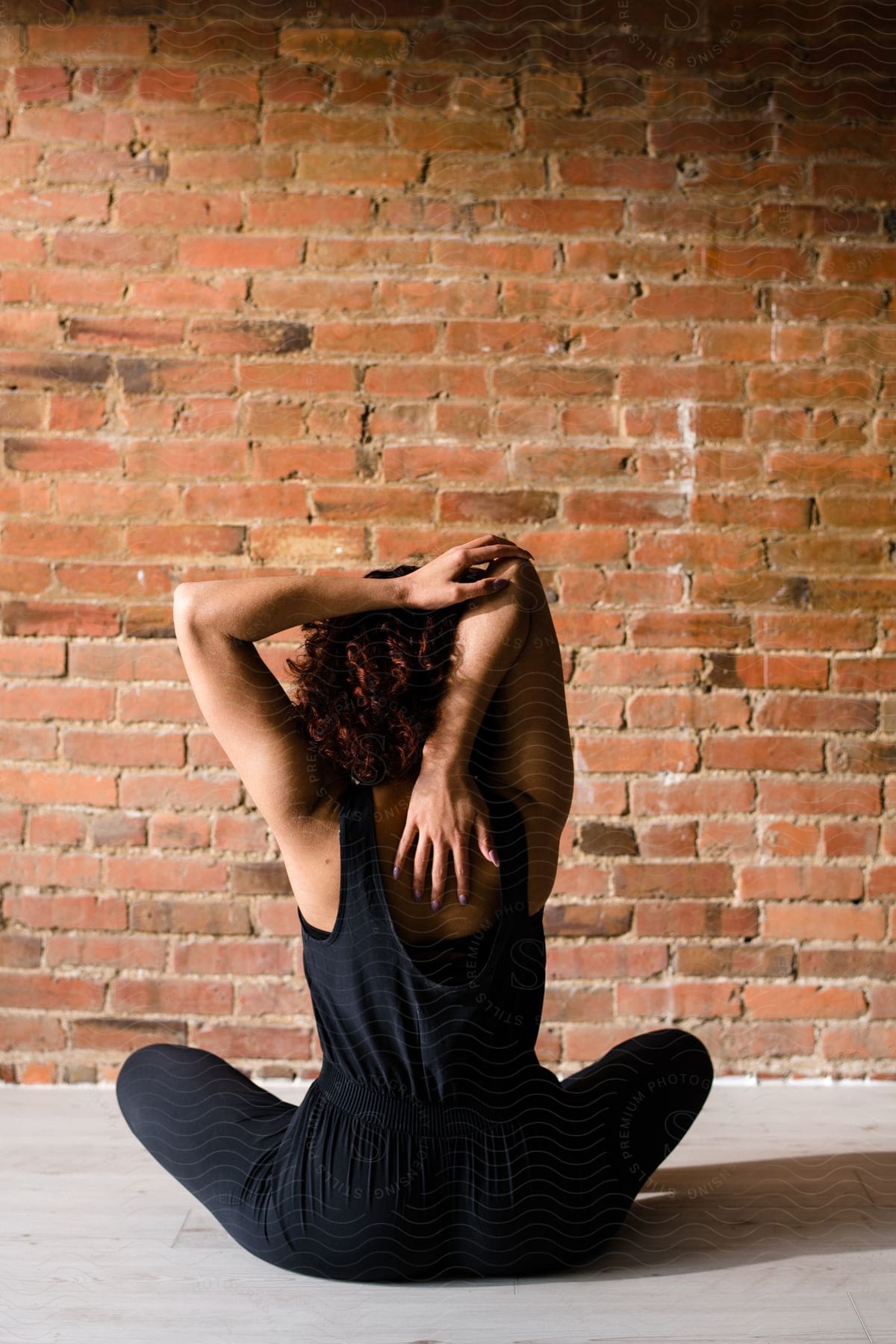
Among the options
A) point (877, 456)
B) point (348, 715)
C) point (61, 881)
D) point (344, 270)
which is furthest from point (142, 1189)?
point (877, 456)

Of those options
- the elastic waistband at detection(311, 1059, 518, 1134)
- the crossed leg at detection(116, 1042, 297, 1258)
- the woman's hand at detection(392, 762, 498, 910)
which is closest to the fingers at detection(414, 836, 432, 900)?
the woman's hand at detection(392, 762, 498, 910)

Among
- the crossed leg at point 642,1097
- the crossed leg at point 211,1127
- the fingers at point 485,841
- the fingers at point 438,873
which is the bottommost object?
the crossed leg at point 211,1127

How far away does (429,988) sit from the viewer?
941 millimetres

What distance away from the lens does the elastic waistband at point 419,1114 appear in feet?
3.22

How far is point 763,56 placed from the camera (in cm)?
164

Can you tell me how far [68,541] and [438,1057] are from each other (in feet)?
3.43

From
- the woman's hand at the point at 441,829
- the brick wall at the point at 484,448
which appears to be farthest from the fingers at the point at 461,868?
the brick wall at the point at 484,448

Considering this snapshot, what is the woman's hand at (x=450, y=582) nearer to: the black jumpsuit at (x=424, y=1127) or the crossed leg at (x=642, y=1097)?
the black jumpsuit at (x=424, y=1127)

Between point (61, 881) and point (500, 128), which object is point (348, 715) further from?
point (500, 128)

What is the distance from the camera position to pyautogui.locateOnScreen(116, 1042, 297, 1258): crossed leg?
1.03 metres

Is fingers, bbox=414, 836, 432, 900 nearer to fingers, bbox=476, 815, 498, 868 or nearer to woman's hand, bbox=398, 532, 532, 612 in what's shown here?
fingers, bbox=476, 815, 498, 868

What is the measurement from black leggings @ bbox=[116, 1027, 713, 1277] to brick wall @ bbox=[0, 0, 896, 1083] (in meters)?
0.50

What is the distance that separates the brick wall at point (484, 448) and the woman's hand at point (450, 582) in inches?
25.9

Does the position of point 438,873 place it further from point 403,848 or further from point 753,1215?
point 753,1215
